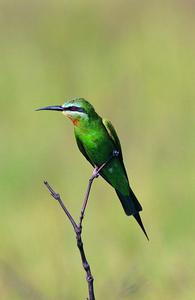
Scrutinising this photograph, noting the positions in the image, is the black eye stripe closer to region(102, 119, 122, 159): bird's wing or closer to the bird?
the bird

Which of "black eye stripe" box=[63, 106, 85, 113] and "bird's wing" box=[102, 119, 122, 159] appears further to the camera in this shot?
"bird's wing" box=[102, 119, 122, 159]

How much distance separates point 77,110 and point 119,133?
381 cm

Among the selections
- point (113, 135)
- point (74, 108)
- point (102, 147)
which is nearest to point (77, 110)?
point (74, 108)

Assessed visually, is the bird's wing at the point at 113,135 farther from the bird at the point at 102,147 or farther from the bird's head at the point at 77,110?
the bird's head at the point at 77,110

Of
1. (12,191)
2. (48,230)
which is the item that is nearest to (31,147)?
(12,191)

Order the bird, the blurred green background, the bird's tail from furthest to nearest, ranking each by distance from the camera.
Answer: the blurred green background → the bird's tail → the bird

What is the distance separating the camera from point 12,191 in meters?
6.05

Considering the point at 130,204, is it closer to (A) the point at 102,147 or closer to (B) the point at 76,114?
(A) the point at 102,147

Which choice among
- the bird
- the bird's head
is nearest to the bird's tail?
the bird

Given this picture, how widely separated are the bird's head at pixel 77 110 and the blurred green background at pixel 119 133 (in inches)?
17.3

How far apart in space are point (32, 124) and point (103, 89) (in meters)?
0.58

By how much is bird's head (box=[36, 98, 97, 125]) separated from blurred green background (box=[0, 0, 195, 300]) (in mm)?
439

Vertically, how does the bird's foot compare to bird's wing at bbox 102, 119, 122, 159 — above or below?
below

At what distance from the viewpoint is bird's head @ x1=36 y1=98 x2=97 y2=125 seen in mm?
2607
